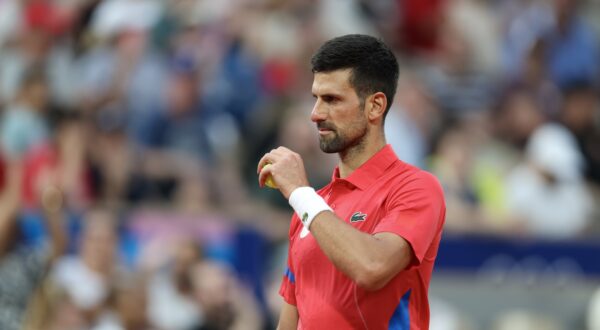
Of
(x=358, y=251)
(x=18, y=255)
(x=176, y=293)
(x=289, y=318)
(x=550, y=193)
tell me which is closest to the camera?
(x=358, y=251)

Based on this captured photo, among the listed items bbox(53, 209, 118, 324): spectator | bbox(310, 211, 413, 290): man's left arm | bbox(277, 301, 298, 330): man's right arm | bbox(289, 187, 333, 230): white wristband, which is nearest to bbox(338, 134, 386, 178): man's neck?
bbox(289, 187, 333, 230): white wristband

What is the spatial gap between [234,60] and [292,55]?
64cm

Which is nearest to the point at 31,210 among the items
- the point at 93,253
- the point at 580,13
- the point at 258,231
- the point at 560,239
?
the point at 93,253

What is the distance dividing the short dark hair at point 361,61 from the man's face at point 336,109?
3 centimetres

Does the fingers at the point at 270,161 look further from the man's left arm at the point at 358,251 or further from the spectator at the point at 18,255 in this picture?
the spectator at the point at 18,255

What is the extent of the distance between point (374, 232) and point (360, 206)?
223mm

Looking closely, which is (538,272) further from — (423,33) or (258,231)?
(423,33)

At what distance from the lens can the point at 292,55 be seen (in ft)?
42.1

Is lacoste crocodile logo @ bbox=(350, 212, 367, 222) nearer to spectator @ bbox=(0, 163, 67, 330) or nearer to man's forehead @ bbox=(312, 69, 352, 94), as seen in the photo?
man's forehead @ bbox=(312, 69, 352, 94)

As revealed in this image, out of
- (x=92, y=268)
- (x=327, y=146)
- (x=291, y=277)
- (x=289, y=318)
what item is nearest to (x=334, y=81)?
(x=327, y=146)

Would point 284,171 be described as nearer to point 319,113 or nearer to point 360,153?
point 319,113

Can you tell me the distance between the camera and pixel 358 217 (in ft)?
14.7

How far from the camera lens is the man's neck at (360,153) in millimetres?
4598

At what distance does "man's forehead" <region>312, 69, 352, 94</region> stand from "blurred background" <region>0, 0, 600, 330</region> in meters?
5.09
